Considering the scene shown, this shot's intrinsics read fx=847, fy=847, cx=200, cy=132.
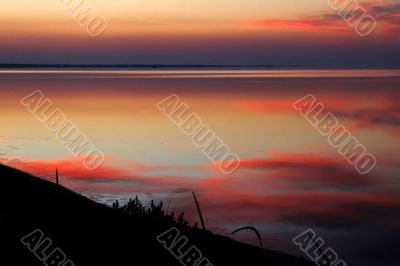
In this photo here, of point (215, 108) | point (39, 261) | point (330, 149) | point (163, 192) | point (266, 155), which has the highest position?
point (215, 108)

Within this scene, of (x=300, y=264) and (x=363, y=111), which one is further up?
(x=363, y=111)

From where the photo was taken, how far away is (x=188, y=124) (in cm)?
2847

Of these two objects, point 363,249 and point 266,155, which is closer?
point 363,249

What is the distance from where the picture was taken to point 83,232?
15.3 feet

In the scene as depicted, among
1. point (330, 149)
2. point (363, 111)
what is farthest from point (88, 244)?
point (363, 111)

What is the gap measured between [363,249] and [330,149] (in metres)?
11.1

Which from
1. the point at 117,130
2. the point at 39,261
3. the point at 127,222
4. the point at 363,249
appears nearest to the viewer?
the point at 39,261

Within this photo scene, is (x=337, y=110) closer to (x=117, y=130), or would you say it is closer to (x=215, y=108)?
(x=215, y=108)

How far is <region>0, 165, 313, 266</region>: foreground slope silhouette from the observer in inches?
177

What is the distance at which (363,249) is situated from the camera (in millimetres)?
10031

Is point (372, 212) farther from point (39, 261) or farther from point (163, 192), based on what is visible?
point (39, 261)

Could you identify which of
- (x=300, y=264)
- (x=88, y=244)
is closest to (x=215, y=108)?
(x=300, y=264)

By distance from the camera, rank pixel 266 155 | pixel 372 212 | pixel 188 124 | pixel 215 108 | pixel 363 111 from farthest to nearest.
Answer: pixel 215 108 < pixel 363 111 < pixel 188 124 < pixel 266 155 < pixel 372 212

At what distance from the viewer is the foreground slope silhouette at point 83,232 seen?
4496 millimetres
